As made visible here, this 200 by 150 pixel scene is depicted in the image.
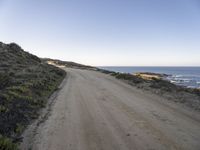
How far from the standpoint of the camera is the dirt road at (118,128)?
7516 millimetres

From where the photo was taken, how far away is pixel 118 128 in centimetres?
923

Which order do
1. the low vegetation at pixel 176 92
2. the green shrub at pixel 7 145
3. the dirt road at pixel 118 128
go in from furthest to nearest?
the low vegetation at pixel 176 92
the dirt road at pixel 118 128
the green shrub at pixel 7 145

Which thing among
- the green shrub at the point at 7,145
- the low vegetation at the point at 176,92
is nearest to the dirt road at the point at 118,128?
the green shrub at the point at 7,145

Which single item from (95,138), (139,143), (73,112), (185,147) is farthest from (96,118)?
(185,147)

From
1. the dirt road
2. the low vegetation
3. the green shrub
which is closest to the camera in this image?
the green shrub

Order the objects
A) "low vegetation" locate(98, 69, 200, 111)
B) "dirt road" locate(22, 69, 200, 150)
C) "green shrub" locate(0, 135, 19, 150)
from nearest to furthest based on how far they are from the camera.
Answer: "green shrub" locate(0, 135, 19, 150)
"dirt road" locate(22, 69, 200, 150)
"low vegetation" locate(98, 69, 200, 111)

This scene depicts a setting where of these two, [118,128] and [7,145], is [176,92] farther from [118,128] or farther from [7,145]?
[7,145]

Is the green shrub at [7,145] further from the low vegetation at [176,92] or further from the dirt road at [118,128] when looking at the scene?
the low vegetation at [176,92]

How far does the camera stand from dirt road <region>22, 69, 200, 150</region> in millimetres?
7516

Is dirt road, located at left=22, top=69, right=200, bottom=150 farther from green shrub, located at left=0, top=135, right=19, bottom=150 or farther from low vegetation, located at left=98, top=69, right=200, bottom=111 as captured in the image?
low vegetation, located at left=98, top=69, right=200, bottom=111

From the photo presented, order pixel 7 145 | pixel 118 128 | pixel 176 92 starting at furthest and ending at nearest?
pixel 176 92 < pixel 118 128 < pixel 7 145

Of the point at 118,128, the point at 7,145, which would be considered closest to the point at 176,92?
the point at 118,128

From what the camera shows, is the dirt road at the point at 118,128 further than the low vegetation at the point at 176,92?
No

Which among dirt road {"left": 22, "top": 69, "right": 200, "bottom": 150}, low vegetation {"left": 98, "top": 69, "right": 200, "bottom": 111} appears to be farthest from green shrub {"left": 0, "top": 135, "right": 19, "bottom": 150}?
low vegetation {"left": 98, "top": 69, "right": 200, "bottom": 111}
